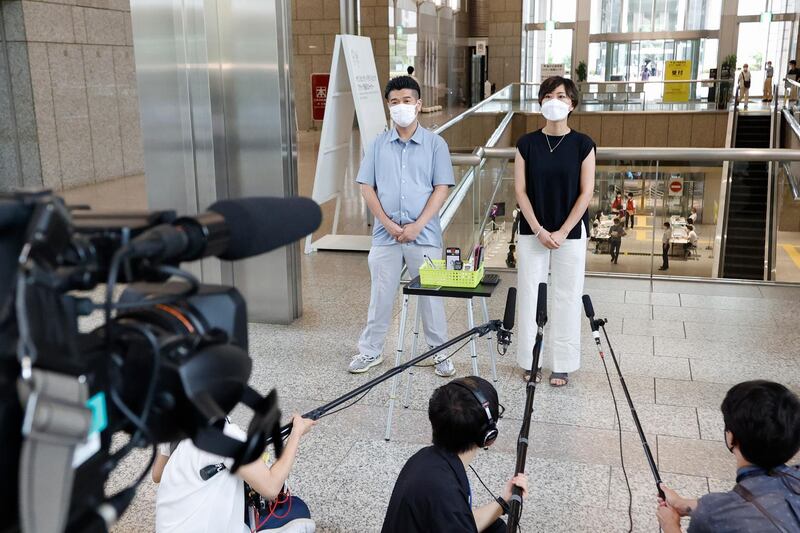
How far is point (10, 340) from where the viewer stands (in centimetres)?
75

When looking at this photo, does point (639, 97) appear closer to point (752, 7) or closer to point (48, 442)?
point (752, 7)

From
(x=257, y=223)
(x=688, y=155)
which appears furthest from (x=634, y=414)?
(x=688, y=155)

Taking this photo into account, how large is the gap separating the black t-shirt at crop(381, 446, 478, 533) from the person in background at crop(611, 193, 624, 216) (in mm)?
4893

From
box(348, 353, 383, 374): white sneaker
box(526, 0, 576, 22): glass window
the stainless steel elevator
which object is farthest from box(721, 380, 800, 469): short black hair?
box(526, 0, 576, 22): glass window

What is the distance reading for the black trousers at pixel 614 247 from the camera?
262 inches

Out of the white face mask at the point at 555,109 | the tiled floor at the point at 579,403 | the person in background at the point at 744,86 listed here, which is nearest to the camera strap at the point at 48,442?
the tiled floor at the point at 579,403

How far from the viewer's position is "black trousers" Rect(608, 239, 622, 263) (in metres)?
6.65

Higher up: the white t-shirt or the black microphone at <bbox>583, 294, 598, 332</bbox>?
the black microphone at <bbox>583, 294, 598, 332</bbox>

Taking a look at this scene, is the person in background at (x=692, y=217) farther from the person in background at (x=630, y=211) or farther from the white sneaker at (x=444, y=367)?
the white sneaker at (x=444, y=367)

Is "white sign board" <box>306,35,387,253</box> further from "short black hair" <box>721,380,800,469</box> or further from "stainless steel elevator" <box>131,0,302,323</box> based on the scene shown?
"short black hair" <box>721,380,800,469</box>

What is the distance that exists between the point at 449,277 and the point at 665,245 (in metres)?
3.36

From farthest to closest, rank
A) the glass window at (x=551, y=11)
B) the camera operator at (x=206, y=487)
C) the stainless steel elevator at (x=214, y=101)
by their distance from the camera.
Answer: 1. the glass window at (x=551, y=11)
2. the stainless steel elevator at (x=214, y=101)
3. the camera operator at (x=206, y=487)

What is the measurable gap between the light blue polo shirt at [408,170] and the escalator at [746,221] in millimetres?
3154

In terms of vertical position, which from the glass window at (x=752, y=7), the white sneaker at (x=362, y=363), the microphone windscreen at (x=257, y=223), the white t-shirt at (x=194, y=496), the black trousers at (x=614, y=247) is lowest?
A: the white sneaker at (x=362, y=363)
